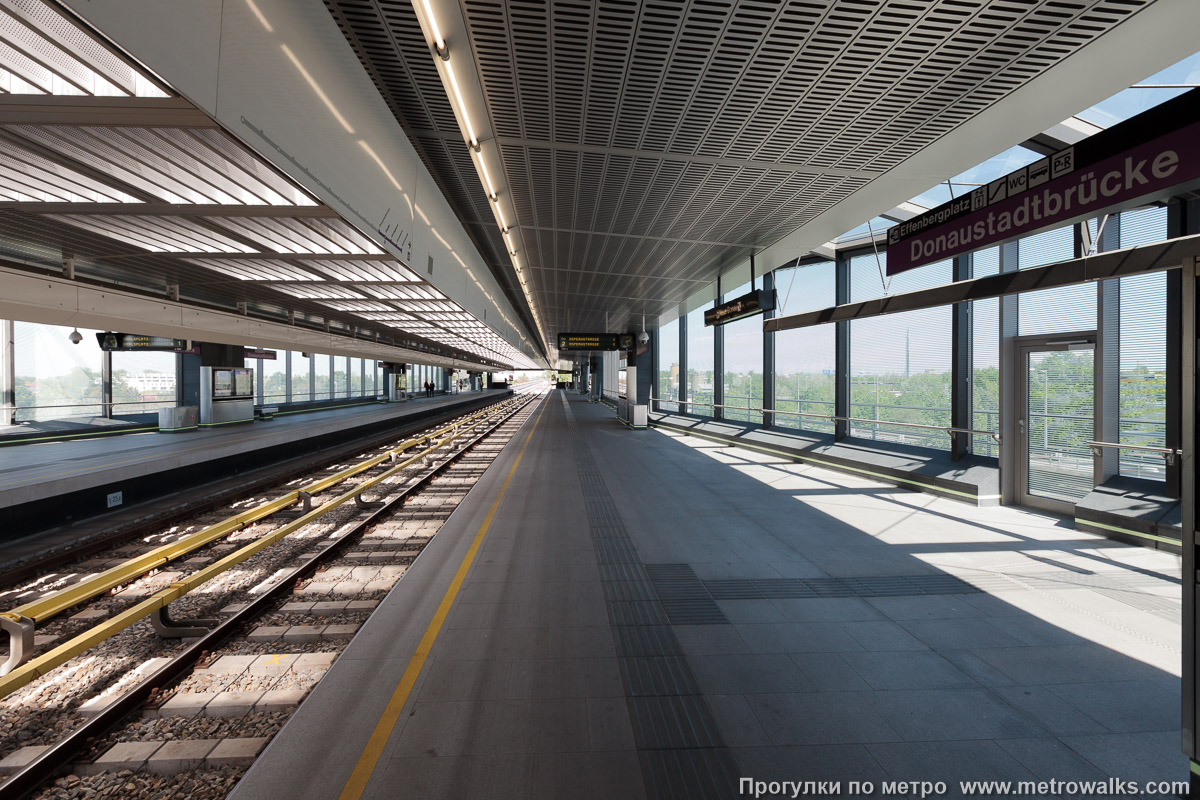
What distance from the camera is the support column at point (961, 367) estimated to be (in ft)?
31.1

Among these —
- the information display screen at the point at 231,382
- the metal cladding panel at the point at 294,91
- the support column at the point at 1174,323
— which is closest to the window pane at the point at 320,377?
the information display screen at the point at 231,382

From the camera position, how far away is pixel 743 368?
1827 centimetres

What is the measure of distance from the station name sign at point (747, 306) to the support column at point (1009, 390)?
3653mm

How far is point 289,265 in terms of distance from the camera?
6.85 m

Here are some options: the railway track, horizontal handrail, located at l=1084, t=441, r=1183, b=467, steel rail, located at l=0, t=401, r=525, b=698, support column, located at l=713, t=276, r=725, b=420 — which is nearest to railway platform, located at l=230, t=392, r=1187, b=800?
the railway track

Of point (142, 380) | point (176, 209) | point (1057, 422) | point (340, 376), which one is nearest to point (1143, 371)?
point (1057, 422)

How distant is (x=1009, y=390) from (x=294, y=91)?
10.2 metres

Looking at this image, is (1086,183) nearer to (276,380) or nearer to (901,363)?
(901,363)

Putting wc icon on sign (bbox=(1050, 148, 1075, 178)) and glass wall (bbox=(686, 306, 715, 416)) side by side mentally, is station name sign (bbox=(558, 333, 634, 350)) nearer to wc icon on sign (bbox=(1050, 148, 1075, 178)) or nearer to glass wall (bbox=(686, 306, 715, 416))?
glass wall (bbox=(686, 306, 715, 416))

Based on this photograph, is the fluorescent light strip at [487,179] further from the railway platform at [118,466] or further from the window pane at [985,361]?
the window pane at [985,361]

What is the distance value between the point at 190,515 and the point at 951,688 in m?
11.1

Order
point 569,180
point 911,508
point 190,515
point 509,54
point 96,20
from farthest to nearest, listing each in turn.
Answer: point 190,515 < point 911,508 < point 569,180 < point 509,54 < point 96,20

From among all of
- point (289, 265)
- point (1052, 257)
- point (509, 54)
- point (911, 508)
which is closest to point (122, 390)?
point (289, 265)

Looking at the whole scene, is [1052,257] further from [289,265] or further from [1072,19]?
[289,265]
